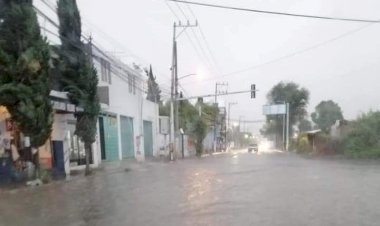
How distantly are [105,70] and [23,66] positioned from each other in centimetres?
1783

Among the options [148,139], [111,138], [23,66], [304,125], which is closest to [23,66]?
[23,66]

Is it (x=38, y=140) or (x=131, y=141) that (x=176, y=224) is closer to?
(x=38, y=140)

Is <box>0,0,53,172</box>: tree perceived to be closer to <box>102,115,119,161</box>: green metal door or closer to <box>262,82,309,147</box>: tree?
<box>102,115,119,161</box>: green metal door

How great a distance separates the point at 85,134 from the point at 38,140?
665 cm

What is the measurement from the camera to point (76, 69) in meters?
26.1

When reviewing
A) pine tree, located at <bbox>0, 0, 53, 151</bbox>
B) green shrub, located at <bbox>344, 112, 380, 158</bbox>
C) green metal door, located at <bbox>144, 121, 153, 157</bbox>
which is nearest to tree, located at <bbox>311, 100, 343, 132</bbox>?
green metal door, located at <bbox>144, 121, 153, 157</bbox>

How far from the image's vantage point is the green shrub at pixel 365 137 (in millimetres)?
40375

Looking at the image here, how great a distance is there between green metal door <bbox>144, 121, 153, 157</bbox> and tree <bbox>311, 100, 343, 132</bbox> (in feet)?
190

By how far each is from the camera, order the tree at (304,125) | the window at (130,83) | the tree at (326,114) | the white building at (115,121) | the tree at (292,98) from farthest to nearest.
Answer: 1. the tree at (304,125)
2. the tree at (326,114)
3. the tree at (292,98)
4. the window at (130,83)
5. the white building at (115,121)

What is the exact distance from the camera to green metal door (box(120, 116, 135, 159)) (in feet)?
131

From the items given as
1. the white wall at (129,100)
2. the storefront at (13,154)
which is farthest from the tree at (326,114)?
the storefront at (13,154)

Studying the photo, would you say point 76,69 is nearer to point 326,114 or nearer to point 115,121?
point 115,121

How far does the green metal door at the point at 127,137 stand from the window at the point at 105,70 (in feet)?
13.3

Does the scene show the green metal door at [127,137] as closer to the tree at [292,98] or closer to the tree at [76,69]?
the tree at [76,69]
